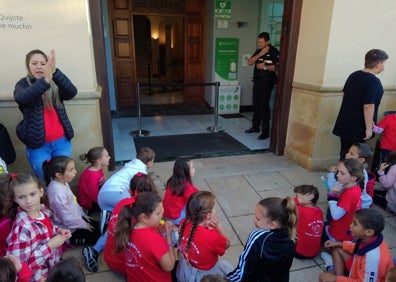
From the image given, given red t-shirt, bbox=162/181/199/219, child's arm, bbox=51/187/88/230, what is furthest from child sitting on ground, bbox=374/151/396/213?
child's arm, bbox=51/187/88/230

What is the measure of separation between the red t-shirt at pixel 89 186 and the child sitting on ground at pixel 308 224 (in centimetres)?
170

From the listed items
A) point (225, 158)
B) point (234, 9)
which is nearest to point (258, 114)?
point (225, 158)

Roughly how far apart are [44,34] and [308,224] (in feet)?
8.90

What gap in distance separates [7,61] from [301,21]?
128 inches

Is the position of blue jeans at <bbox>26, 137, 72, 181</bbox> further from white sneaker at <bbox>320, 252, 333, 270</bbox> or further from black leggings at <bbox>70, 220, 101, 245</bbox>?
white sneaker at <bbox>320, 252, 333, 270</bbox>

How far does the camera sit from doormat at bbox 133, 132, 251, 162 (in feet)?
13.4

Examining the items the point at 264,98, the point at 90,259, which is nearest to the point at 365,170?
the point at 90,259

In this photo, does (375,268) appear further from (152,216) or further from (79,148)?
(79,148)

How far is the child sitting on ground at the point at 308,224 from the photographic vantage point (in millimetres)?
2041

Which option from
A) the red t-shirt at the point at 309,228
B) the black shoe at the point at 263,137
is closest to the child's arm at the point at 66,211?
the red t-shirt at the point at 309,228

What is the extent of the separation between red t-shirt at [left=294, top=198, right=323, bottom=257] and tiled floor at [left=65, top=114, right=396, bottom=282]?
119 millimetres

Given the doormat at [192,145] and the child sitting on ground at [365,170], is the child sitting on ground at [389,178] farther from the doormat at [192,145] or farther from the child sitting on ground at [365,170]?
the doormat at [192,145]

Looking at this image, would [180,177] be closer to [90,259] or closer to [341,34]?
[90,259]

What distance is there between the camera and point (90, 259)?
6.66 feet
